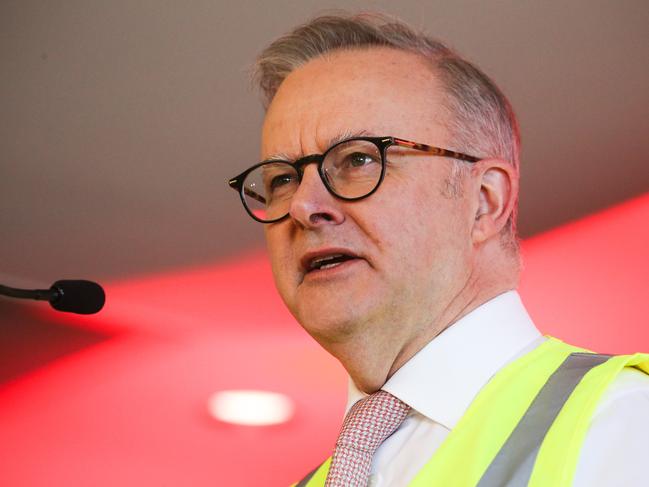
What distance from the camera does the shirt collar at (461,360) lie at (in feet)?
4.09

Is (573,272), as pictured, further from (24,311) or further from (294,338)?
(24,311)

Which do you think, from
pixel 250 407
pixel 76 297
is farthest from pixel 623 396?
pixel 250 407

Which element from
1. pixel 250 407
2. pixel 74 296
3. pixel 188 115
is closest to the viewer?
pixel 74 296

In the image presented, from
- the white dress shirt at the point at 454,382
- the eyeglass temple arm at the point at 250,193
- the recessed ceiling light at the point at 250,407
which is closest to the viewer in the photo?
the white dress shirt at the point at 454,382

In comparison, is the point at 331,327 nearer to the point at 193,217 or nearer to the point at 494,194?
the point at 494,194

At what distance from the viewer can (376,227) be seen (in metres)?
1.29

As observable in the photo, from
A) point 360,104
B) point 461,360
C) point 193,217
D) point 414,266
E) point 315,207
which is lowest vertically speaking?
point 461,360

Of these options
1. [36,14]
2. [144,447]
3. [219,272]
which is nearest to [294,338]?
[219,272]

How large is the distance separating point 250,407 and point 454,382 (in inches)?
64.2

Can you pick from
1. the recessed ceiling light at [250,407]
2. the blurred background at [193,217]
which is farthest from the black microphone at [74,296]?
the recessed ceiling light at [250,407]

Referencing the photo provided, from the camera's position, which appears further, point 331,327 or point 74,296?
point 74,296

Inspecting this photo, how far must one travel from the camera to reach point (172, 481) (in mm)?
2709

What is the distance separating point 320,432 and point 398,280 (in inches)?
60.3

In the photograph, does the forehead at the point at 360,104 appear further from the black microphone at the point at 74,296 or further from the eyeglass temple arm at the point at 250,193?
the black microphone at the point at 74,296
